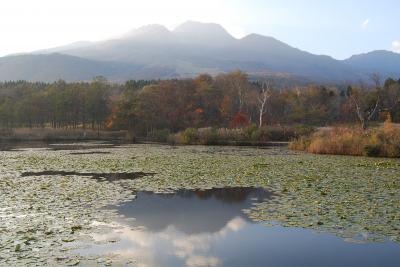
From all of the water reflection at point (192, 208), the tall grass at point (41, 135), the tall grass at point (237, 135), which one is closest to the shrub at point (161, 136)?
the tall grass at point (237, 135)

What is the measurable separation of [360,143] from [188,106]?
51.5m

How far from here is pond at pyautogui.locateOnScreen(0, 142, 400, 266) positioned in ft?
35.1

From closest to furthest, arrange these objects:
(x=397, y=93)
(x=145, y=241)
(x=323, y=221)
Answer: (x=145, y=241) < (x=323, y=221) < (x=397, y=93)

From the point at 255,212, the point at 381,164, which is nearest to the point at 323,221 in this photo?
the point at 255,212

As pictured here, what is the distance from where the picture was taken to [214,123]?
89.3 m

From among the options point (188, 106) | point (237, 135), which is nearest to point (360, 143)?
point (237, 135)

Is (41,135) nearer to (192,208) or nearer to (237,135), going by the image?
(237,135)

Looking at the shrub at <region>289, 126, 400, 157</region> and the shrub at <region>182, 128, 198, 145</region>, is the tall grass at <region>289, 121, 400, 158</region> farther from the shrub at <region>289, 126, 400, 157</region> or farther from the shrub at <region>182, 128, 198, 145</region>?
the shrub at <region>182, 128, 198, 145</region>

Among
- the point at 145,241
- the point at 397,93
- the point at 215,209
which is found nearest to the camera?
the point at 145,241

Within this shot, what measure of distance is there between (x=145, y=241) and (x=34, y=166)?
18.9 metres

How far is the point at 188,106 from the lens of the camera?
3401 inches

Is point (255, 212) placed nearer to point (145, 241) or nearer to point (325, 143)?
point (145, 241)

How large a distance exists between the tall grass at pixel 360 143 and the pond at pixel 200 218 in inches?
466

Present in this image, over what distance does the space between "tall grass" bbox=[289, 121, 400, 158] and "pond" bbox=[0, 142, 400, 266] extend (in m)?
11.8
